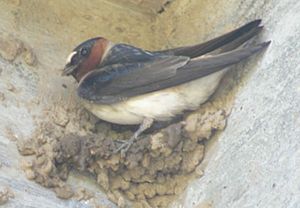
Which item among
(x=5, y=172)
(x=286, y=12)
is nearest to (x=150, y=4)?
(x=286, y=12)

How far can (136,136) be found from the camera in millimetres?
5551

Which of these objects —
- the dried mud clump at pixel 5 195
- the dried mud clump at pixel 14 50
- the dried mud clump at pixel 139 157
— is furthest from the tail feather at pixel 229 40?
the dried mud clump at pixel 5 195

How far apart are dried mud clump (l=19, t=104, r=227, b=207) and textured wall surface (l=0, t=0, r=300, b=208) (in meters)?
0.07

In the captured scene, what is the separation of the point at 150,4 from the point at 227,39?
1.02m

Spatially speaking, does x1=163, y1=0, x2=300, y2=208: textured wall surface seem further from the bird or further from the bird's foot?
the bird's foot

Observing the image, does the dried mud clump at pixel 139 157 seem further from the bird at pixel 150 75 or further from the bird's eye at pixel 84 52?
the bird's eye at pixel 84 52

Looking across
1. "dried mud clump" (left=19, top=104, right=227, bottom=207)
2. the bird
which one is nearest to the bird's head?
the bird

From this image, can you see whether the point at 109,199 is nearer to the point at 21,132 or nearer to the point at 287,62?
the point at 21,132

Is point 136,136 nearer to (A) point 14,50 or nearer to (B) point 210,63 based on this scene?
(B) point 210,63

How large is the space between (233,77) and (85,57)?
3.00 feet

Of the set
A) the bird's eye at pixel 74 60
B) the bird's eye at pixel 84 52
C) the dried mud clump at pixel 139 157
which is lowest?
the dried mud clump at pixel 139 157

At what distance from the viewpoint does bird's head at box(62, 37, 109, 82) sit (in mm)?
5803

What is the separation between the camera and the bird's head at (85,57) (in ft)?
19.0

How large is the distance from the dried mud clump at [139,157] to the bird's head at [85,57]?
41 centimetres
